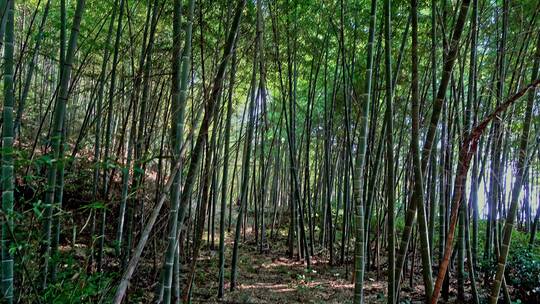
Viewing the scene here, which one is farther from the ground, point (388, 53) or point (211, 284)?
point (388, 53)

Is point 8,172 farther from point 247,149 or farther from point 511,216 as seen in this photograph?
point 511,216

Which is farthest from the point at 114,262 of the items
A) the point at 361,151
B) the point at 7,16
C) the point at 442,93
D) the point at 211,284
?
the point at 442,93

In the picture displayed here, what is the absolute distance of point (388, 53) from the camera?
2.53m

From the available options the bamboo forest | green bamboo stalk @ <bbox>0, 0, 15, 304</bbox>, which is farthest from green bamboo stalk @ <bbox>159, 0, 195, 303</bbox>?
green bamboo stalk @ <bbox>0, 0, 15, 304</bbox>

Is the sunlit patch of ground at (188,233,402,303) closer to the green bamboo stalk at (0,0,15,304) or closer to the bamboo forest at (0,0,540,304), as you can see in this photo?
the bamboo forest at (0,0,540,304)

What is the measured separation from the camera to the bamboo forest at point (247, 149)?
6.34 feet

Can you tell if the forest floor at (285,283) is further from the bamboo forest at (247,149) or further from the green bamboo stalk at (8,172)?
the green bamboo stalk at (8,172)

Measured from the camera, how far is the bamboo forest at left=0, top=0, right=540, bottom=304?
1.93 meters

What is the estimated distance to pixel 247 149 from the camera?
331 cm

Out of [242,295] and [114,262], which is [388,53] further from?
[114,262]

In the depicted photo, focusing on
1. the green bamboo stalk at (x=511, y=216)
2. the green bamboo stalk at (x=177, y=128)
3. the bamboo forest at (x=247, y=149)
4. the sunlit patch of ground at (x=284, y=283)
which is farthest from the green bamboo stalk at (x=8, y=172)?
the green bamboo stalk at (x=511, y=216)

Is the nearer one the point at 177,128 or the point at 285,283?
the point at 177,128

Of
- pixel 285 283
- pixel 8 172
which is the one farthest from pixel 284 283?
pixel 8 172

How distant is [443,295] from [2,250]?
13.5 feet
